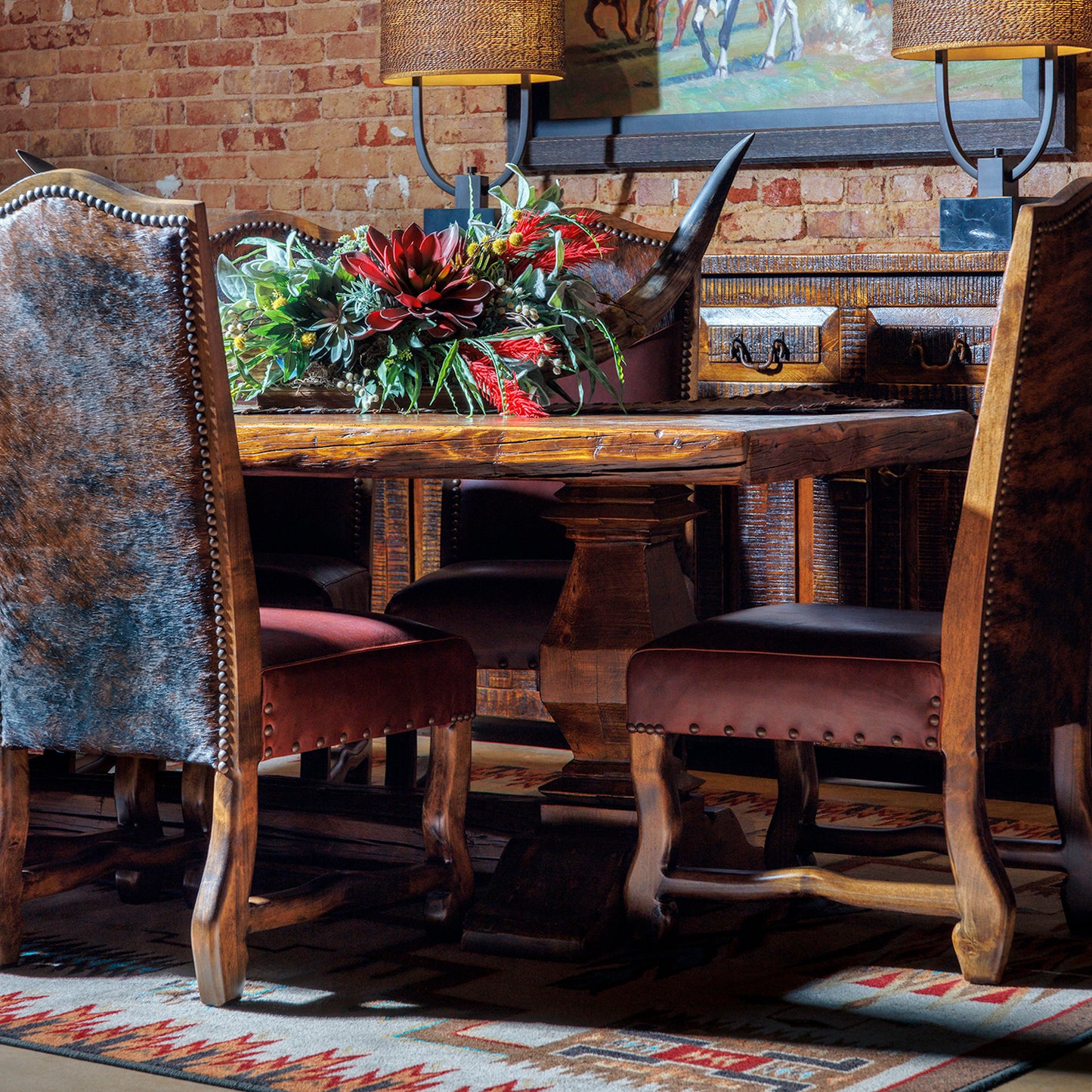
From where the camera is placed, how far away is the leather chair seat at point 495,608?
9.50 feet

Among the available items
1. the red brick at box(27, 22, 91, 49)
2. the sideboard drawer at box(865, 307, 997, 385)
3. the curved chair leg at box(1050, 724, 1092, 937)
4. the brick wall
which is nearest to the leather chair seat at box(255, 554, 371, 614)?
the sideboard drawer at box(865, 307, 997, 385)

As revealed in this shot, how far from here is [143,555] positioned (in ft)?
7.02

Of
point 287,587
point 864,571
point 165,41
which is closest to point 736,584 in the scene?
point 864,571

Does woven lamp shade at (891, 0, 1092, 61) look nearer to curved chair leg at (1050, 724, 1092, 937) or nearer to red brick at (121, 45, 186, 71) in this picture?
curved chair leg at (1050, 724, 1092, 937)

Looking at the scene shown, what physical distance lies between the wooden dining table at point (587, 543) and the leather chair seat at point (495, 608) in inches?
12.8

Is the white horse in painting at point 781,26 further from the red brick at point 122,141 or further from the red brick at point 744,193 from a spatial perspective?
the red brick at point 122,141

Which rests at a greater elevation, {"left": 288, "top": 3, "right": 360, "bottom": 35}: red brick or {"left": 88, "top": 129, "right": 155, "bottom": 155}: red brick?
{"left": 288, "top": 3, "right": 360, "bottom": 35}: red brick

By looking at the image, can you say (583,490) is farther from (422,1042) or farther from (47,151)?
(47,151)

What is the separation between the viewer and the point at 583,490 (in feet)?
8.16

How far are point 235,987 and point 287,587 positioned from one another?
1.04 m

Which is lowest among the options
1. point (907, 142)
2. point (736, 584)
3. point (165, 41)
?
point (736, 584)

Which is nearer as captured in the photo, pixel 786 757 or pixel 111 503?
pixel 111 503

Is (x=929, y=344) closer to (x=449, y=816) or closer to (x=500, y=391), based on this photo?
(x=500, y=391)

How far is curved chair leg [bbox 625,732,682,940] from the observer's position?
2.32 m
